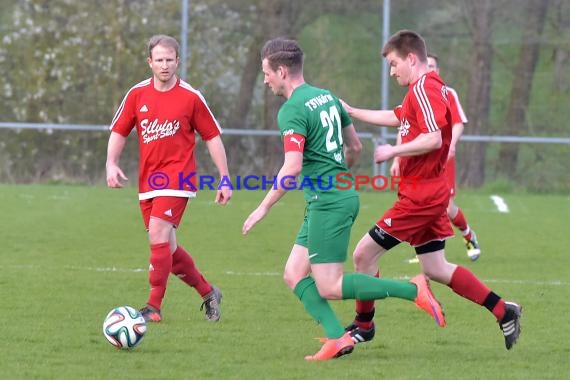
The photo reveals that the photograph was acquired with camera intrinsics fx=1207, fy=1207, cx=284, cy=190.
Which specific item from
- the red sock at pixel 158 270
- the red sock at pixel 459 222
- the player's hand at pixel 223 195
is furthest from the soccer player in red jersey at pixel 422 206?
the red sock at pixel 459 222

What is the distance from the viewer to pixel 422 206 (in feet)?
21.4

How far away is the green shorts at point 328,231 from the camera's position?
20.2 ft

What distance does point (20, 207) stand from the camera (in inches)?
594

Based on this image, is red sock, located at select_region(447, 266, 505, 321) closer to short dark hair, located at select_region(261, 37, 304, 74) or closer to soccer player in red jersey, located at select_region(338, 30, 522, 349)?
soccer player in red jersey, located at select_region(338, 30, 522, 349)

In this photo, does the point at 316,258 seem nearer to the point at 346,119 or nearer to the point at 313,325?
the point at 346,119

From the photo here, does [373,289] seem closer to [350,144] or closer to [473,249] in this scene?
[350,144]

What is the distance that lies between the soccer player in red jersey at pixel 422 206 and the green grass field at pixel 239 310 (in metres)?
0.26

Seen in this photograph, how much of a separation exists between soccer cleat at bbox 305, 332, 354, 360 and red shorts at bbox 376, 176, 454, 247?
0.69 metres

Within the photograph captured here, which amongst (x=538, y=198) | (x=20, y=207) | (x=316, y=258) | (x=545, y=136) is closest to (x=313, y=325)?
(x=316, y=258)

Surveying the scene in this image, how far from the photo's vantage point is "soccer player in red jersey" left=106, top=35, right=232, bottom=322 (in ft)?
24.2

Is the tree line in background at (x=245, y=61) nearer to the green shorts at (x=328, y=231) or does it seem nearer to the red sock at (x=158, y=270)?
the red sock at (x=158, y=270)

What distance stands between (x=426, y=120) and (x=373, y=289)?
0.94 metres

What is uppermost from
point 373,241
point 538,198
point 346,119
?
point 346,119

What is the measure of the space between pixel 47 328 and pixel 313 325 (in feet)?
5.22
